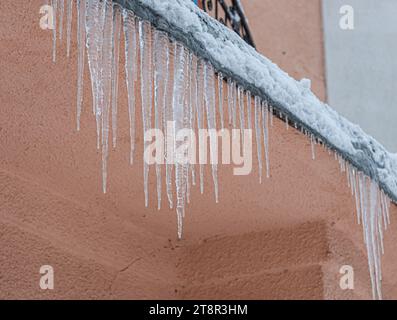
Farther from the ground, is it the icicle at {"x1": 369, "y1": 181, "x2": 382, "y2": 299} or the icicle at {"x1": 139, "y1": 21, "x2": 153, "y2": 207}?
the icicle at {"x1": 139, "y1": 21, "x2": 153, "y2": 207}

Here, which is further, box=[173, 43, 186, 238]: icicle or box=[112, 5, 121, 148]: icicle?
box=[173, 43, 186, 238]: icicle

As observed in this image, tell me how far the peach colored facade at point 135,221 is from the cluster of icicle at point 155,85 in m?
0.06

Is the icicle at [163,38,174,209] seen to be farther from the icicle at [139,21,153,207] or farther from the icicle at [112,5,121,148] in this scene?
the icicle at [112,5,121,148]

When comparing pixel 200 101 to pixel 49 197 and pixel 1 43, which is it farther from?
pixel 49 197

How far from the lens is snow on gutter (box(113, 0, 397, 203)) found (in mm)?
3627

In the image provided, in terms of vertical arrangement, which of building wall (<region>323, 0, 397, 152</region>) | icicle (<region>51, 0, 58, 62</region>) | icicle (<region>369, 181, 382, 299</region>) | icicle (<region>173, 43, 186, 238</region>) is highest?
building wall (<region>323, 0, 397, 152</region>)

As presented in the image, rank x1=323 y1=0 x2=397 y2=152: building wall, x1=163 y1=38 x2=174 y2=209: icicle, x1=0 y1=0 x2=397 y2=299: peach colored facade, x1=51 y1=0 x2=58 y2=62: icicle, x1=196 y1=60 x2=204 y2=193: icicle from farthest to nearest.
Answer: x1=323 y1=0 x2=397 y2=152: building wall, x1=0 y1=0 x2=397 y2=299: peach colored facade, x1=196 y1=60 x2=204 y2=193: icicle, x1=163 y1=38 x2=174 y2=209: icicle, x1=51 y1=0 x2=58 y2=62: icicle

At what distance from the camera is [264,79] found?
13.1 feet

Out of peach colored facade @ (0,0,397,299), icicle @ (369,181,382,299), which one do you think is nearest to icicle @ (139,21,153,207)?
peach colored facade @ (0,0,397,299)

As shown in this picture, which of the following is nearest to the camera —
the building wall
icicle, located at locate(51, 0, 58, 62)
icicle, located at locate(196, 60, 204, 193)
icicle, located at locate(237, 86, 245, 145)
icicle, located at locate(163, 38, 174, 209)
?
icicle, located at locate(51, 0, 58, 62)

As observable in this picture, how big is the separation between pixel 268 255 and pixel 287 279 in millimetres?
179

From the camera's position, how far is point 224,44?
389 centimetres

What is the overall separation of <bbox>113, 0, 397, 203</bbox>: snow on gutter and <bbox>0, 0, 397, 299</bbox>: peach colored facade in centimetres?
11

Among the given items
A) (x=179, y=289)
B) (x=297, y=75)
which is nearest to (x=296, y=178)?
(x=179, y=289)
